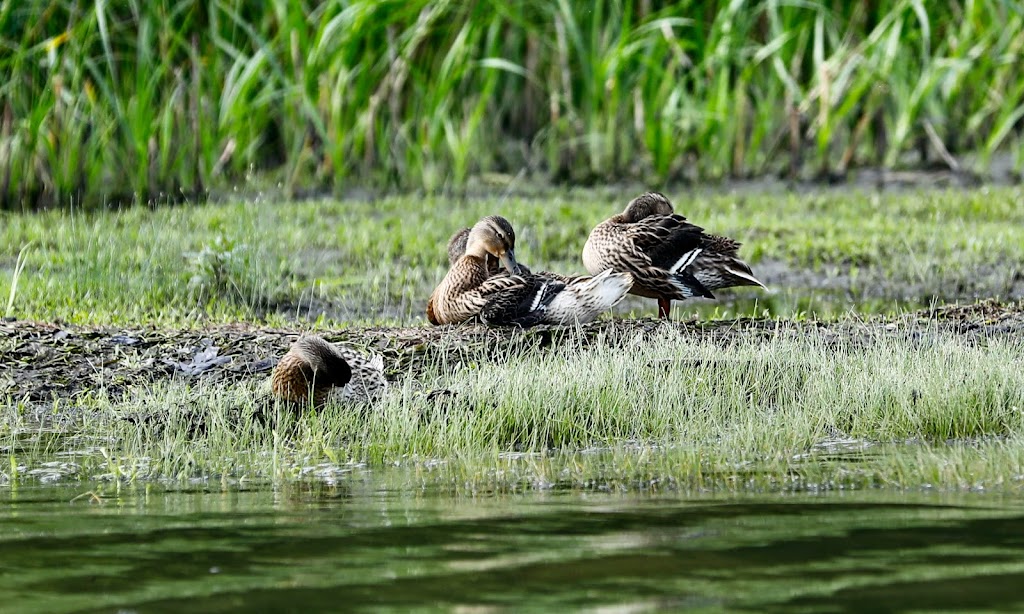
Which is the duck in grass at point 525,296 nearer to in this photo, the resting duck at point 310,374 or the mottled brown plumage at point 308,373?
the resting duck at point 310,374

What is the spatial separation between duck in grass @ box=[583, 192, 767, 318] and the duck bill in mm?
592

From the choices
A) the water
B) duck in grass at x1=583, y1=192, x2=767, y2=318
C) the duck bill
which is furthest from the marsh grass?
duck in grass at x1=583, y1=192, x2=767, y2=318

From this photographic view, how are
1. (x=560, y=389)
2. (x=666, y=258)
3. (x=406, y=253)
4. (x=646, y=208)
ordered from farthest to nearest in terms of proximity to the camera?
(x=406, y=253)
(x=646, y=208)
(x=666, y=258)
(x=560, y=389)

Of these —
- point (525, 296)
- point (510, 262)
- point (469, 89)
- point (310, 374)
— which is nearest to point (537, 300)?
point (525, 296)

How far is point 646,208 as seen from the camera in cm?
978

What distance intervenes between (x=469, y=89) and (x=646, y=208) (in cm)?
658

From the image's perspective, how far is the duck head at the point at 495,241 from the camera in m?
8.92

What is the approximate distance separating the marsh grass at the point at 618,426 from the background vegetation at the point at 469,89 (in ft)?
23.3

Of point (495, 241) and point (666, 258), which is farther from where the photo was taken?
point (666, 258)

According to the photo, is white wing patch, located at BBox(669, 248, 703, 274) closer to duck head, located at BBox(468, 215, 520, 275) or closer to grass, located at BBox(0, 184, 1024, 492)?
grass, located at BBox(0, 184, 1024, 492)

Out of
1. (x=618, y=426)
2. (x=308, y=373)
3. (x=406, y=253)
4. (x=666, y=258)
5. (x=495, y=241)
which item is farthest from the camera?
(x=406, y=253)

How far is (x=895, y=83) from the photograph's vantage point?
14977 mm

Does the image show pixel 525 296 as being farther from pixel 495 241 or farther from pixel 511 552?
pixel 511 552

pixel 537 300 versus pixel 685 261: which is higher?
pixel 685 261
